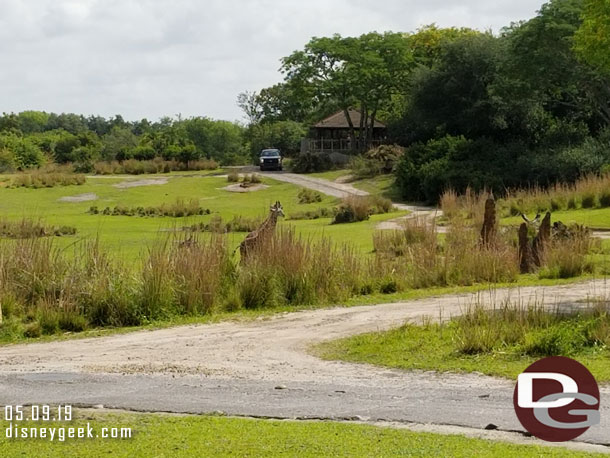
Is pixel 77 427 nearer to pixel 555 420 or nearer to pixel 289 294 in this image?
pixel 555 420

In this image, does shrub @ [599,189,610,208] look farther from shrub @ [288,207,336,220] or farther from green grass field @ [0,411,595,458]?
green grass field @ [0,411,595,458]

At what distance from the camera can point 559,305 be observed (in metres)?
14.0

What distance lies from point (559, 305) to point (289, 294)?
4995mm

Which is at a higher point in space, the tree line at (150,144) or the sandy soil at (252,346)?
the tree line at (150,144)

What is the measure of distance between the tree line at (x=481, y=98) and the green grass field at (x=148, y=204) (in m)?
7.35

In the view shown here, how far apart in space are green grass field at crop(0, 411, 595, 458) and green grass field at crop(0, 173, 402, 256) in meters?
16.0

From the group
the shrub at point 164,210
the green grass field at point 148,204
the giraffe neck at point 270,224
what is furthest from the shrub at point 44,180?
the giraffe neck at point 270,224

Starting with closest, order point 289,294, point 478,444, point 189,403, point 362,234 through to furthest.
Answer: point 478,444 → point 189,403 → point 289,294 → point 362,234

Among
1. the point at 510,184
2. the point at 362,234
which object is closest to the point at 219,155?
the point at 510,184

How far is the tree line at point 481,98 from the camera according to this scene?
138ft

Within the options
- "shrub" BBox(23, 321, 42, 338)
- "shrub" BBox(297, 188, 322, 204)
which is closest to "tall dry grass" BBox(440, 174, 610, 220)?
"shrub" BBox(297, 188, 322, 204)

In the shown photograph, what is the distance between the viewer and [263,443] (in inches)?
280

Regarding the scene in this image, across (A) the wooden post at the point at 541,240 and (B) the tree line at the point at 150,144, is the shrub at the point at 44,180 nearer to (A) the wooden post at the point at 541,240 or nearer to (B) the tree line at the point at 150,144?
(B) the tree line at the point at 150,144

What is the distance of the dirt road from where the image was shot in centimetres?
834
